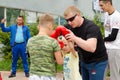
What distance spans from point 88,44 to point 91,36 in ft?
0.84

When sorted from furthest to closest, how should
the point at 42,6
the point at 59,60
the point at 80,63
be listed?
1. the point at 42,6
2. the point at 80,63
3. the point at 59,60

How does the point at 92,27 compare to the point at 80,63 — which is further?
the point at 80,63

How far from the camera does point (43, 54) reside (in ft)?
16.5

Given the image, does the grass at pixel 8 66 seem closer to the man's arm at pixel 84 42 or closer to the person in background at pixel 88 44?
the person in background at pixel 88 44

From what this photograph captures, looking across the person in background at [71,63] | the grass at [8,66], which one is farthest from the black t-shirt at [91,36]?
the grass at [8,66]

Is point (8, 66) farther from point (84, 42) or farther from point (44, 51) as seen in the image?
point (84, 42)

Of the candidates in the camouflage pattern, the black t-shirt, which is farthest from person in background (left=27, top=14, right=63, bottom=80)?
the black t-shirt

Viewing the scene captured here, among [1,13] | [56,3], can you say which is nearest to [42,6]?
[56,3]

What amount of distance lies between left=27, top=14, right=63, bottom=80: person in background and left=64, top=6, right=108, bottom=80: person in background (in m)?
0.27

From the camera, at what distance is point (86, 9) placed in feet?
84.5

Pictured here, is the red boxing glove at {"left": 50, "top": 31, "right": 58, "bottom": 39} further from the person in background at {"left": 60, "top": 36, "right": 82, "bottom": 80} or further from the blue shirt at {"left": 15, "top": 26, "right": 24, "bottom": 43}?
the blue shirt at {"left": 15, "top": 26, "right": 24, "bottom": 43}

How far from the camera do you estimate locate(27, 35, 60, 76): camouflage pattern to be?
4996mm

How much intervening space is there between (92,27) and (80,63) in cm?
75

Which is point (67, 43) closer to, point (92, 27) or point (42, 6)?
point (92, 27)
